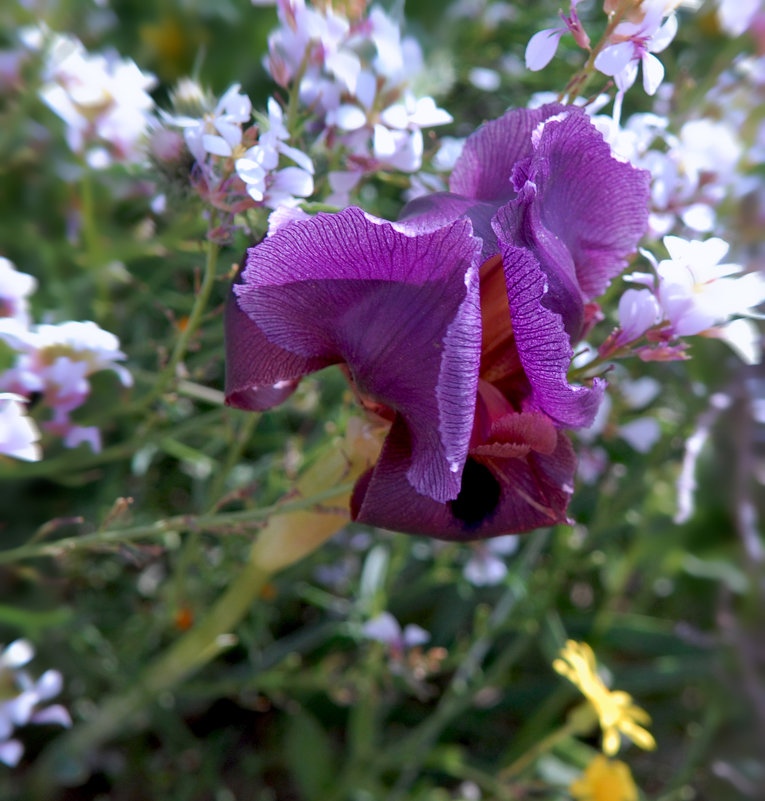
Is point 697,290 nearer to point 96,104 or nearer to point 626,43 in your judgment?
point 626,43

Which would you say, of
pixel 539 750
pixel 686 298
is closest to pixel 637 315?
pixel 686 298

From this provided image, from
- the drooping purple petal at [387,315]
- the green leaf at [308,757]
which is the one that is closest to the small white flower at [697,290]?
the drooping purple petal at [387,315]

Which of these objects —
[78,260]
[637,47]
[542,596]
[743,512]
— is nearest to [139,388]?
[78,260]

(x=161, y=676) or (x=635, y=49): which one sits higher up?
(x=635, y=49)

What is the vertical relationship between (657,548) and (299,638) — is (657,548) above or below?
above

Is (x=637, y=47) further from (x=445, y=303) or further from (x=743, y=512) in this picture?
(x=743, y=512)

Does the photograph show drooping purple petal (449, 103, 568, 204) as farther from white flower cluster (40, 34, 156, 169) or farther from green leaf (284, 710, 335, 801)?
green leaf (284, 710, 335, 801)

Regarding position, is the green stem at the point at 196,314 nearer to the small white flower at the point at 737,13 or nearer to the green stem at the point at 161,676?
the green stem at the point at 161,676
